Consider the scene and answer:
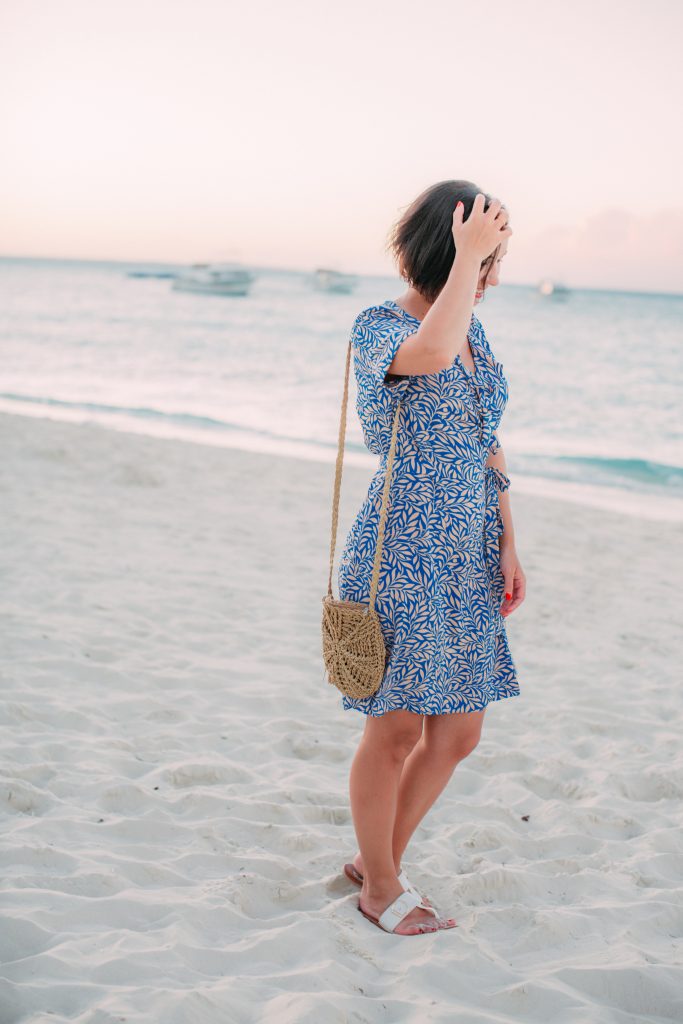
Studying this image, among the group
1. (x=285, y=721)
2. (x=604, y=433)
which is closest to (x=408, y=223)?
(x=285, y=721)

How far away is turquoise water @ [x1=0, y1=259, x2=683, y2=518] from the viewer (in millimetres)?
13008

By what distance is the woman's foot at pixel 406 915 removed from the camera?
236 centimetres

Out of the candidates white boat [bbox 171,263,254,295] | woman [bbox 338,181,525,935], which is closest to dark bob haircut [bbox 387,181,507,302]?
woman [bbox 338,181,525,935]

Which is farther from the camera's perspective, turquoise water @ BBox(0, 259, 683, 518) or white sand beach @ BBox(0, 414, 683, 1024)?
turquoise water @ BBox(0, 259, 683, 518)

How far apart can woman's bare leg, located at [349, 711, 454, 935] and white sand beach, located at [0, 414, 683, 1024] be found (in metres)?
0.07

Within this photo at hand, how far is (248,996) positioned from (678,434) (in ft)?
51.9

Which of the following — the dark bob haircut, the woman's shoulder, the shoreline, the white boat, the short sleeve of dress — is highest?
the white boat

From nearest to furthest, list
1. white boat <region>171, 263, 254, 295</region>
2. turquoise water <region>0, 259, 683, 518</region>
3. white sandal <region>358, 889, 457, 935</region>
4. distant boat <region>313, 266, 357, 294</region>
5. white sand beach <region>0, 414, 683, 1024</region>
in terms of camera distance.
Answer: white sand beach <region>0, 414, 683, 1024</region>
white sandal <region>358, 889, 457, 935</region>
turquoise water <region>0, 259, 683, 518</region>
white boat <region>171, 263, 254, 295</region>
distant boat <region>313, 266, 357, 294</region>

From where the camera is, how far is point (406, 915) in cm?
238

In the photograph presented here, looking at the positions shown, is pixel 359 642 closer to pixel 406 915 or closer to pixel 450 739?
pixel 450 739

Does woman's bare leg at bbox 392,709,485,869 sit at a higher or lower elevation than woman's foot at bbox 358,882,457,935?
higher

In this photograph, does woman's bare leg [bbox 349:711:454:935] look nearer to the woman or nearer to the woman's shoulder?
the woman

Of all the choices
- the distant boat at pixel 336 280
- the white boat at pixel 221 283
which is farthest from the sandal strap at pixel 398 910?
the distant boat at pixel 336 280

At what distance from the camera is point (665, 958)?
232cm
